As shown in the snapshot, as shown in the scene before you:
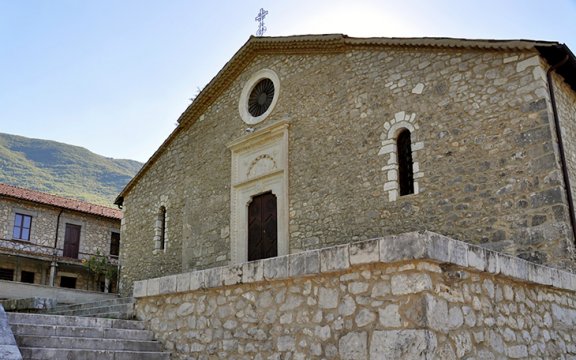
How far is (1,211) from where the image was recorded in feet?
78.7

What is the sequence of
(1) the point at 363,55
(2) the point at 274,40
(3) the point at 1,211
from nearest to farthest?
(1) the point at 363,55, (2) the point at 274,40, (3) the point at 1,211

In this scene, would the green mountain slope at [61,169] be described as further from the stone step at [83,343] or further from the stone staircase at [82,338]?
the stone step at [83,343]

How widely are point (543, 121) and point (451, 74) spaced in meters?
1.87

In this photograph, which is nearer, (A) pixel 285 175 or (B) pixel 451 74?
(B) pixel 451 74

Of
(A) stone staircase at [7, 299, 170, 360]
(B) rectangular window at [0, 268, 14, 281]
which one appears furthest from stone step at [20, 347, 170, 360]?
(B) rectangular window at [0, 268, 14, 281]

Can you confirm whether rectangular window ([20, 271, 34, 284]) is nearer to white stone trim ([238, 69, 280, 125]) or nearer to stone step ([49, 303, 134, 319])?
white stone trim ([238, 69, 280, 125])

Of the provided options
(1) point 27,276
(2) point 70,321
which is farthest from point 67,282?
(2) point 70,321

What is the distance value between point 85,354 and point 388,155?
6542mm

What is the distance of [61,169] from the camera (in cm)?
7825

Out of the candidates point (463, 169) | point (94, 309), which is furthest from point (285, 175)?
point (94, 309)

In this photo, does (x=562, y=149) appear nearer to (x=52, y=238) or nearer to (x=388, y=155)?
(x=388, y=155)

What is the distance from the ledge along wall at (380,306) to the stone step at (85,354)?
0.30 metres

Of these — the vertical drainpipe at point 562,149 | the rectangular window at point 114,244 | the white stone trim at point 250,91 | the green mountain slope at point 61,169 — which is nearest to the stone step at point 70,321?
the vertical drainpipe at point 562,149

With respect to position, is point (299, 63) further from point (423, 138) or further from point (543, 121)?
point (543, 121)
